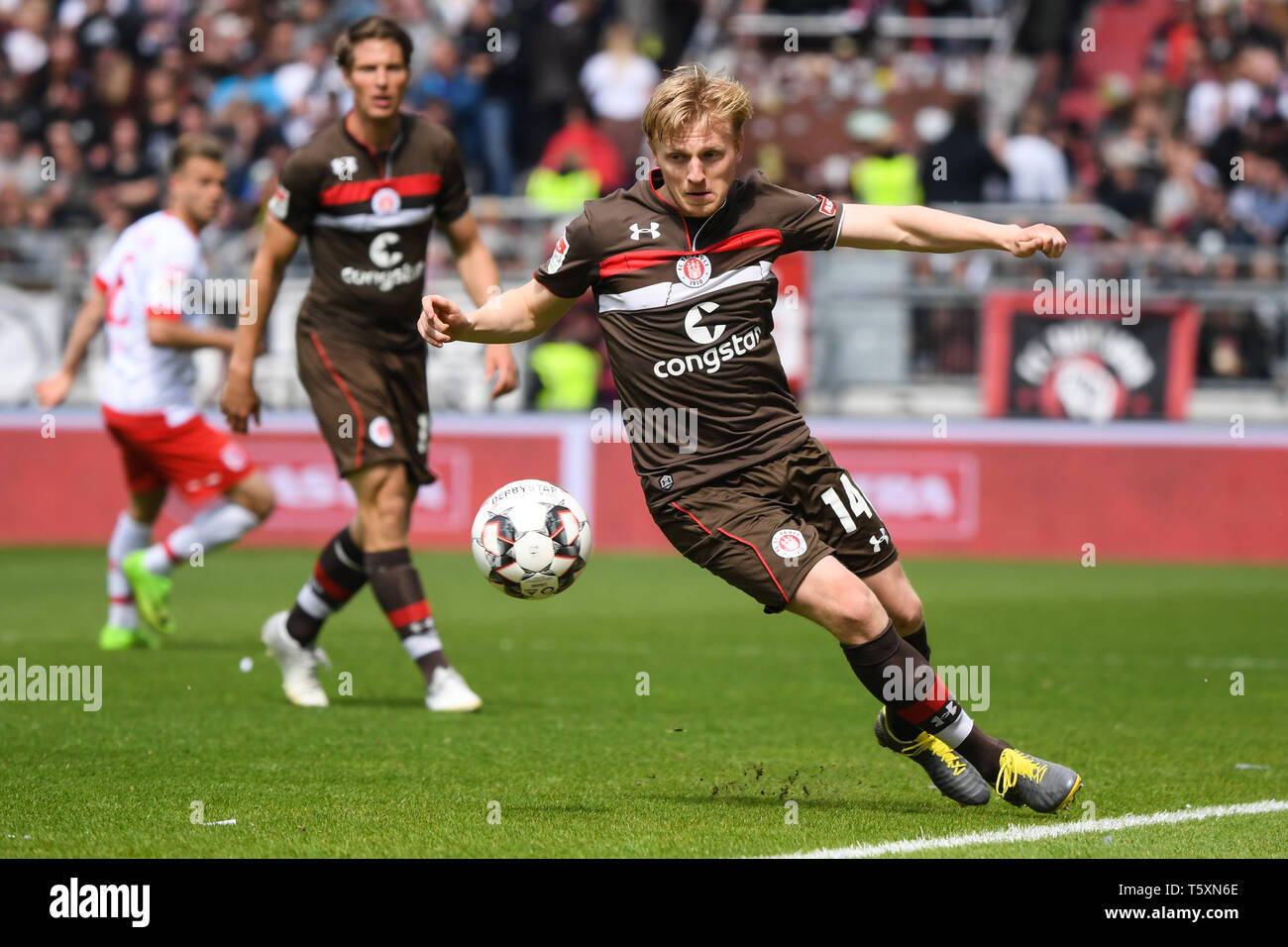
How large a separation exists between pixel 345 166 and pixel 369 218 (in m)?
0.23

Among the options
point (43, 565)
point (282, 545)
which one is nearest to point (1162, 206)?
point (282, 545)

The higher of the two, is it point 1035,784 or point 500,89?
point 500,89

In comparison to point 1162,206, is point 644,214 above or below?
below

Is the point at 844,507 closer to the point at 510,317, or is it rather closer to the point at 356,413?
the point at 510,317

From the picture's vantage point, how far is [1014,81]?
766 inches

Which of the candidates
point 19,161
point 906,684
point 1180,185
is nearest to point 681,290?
point 906,684

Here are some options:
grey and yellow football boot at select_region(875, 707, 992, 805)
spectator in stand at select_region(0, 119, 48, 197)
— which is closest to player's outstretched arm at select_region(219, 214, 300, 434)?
grey and yellow football boot at select_region(875, 707, 992, 805)

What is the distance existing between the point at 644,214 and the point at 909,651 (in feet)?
4.98

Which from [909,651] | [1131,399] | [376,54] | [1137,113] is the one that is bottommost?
[909,651]

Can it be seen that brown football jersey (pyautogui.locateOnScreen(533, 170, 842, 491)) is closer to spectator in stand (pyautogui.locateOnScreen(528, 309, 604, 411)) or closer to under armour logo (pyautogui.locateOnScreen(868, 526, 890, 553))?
under armour logo (pyautogui.locateOnScreen(868, 526, 890, 553))

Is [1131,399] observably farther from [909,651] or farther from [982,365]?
[909,651]

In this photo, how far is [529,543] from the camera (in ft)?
18.6

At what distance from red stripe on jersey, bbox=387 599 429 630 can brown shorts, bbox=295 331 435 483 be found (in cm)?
53

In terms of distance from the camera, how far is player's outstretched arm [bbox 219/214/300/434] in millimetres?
7336
